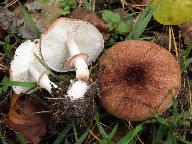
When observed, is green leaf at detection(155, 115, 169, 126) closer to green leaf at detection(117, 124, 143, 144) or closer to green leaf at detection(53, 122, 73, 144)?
green leaf at detection(117, 124, 143, 144)

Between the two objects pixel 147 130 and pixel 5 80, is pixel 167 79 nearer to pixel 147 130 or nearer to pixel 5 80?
pixel 147 130

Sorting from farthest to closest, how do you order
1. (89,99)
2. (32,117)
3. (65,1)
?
1. (65,1)
2. (32,117)
3. (89,99)

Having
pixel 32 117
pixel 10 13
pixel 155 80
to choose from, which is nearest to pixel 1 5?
pixel 10 13

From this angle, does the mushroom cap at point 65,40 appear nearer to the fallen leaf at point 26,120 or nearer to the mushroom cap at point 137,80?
the mushroom cap at point 137,80

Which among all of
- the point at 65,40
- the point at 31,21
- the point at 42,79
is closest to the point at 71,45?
the point at 65,40

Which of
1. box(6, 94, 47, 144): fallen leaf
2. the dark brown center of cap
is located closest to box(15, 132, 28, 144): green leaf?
box(6, 94, 47, 144): fallen leaf

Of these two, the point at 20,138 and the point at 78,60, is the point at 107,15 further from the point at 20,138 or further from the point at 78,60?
the point at 20,138
